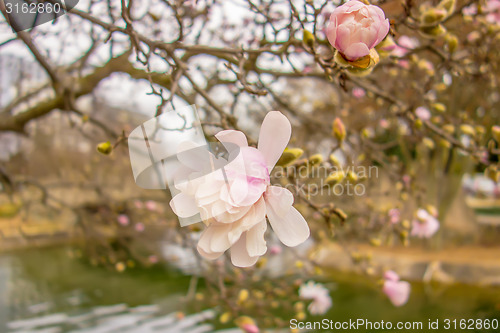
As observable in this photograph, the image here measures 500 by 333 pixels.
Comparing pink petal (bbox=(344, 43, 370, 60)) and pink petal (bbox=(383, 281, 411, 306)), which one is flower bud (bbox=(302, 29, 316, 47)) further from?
pink petal (bbox=(383, 281, 411, 306))

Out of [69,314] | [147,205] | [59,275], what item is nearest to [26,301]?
[69,314]

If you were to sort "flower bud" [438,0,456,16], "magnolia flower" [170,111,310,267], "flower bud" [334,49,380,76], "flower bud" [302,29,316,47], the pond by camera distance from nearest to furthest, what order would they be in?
"magnolia flower" [170,111,310,267], "flower bud" [334,49,380,76], "flower bud" [302,29,316,47], "flower bud" [438,0,456,16], the pond

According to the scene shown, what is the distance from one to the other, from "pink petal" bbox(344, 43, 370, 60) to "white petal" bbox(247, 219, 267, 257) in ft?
0.90

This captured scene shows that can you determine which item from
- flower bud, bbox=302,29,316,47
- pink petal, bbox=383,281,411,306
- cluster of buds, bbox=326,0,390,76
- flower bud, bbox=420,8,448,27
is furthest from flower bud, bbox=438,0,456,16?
pink petal, bbox=383,281,411,306

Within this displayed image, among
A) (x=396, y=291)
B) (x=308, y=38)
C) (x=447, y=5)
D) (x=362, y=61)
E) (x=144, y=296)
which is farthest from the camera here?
(x=144, y=296)

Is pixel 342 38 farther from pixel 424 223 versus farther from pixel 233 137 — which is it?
pixel 424 223

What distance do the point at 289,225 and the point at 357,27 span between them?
0.29m

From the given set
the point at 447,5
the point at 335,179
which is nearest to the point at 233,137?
the point at 335,179

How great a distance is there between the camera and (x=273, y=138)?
52 cm

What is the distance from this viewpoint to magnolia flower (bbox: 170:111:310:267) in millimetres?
467

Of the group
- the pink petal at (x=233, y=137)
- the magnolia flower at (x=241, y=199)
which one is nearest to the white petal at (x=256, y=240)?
the magnolia flower at (x=241, y=199)

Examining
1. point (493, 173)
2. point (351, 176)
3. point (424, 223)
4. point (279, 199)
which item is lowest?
point (424, 223)

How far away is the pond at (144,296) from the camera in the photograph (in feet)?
11.4

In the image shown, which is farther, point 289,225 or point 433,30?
point 433,30
